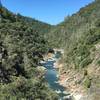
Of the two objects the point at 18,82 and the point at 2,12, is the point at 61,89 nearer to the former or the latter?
the point at 18,82

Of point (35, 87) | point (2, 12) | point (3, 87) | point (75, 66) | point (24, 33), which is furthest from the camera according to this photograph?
point (2, 12)

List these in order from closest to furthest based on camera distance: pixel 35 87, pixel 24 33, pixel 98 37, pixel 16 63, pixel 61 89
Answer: pixel 35 87
pixel 16 63
pixel 61 89
pixel 98 37
pixel 24 33

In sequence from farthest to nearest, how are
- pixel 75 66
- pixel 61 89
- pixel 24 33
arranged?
pixel 24 33 → pixel 75 66 → pixel 61 89

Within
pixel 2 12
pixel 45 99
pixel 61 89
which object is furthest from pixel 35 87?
pixel 2 12

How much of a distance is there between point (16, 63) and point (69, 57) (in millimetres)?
55998

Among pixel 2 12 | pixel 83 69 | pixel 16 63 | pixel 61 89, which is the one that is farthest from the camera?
pixel 2 12

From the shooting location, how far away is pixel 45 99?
210 ft

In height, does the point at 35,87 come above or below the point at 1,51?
below

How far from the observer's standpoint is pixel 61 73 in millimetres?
129625

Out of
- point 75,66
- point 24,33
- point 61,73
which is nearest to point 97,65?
point 75,66

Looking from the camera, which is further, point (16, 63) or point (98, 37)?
point (98, 37)

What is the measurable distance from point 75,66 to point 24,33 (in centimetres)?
6197

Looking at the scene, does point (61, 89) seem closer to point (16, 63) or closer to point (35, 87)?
point (16, 63)

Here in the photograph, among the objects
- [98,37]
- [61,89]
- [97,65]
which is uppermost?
[98,37]
